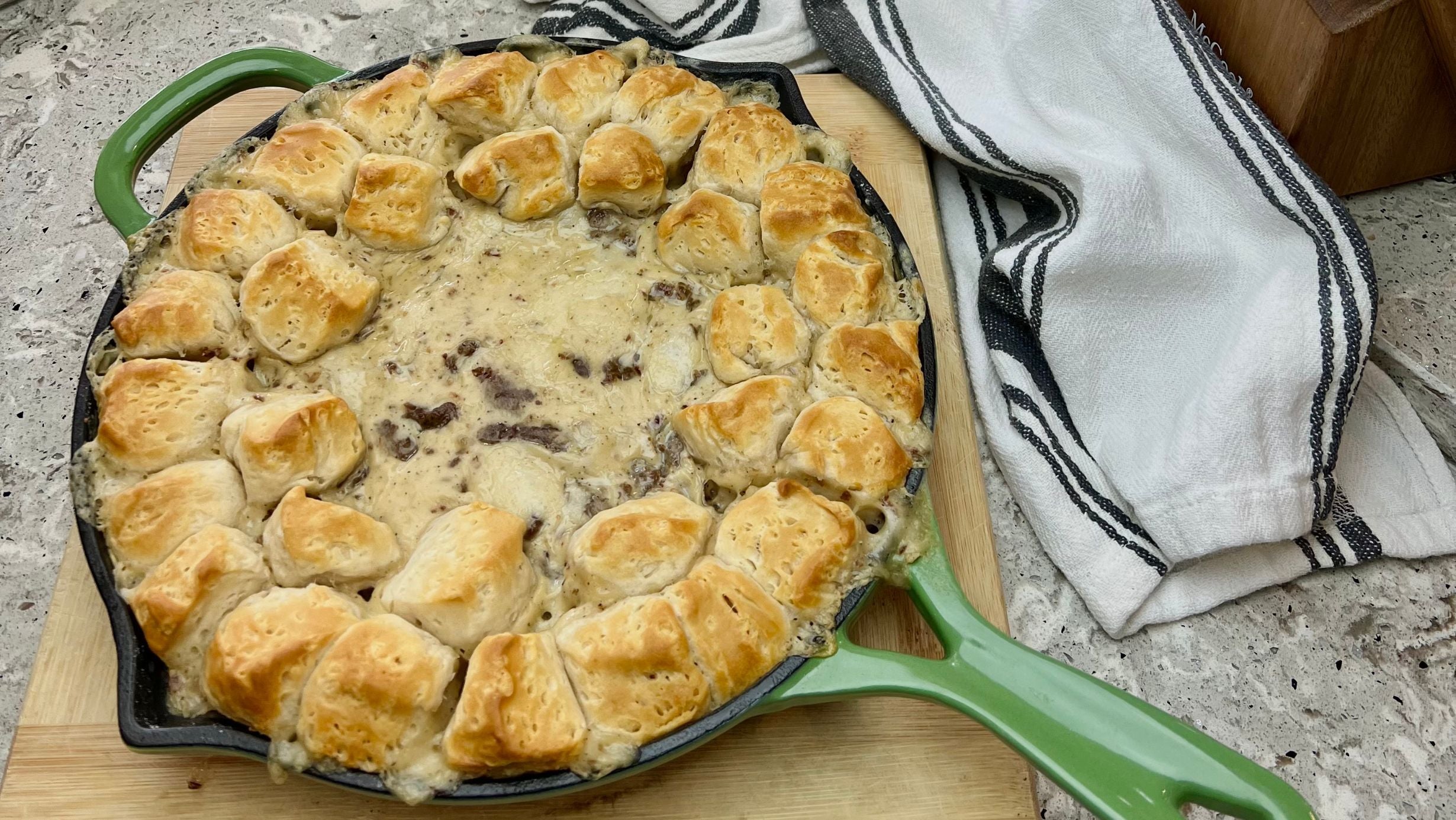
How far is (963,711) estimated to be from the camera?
0.96 meters

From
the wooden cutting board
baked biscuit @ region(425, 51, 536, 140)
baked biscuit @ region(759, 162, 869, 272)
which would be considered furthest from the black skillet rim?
baked biscuit @ region(425, 51, 536, 140)

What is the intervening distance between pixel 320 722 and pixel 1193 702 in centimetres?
96

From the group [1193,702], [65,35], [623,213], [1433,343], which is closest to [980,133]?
[623,213]

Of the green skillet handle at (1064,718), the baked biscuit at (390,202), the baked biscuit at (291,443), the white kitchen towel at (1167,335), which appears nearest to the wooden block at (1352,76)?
the white kitchen towel at (1167,335)

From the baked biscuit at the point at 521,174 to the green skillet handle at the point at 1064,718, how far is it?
62 centimetres

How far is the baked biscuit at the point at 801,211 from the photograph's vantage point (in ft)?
3.90

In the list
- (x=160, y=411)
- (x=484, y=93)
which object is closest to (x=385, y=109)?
(x=484, y=93)

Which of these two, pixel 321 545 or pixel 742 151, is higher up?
pixel 742 151

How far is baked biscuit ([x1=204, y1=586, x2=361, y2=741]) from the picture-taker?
0.92 meters

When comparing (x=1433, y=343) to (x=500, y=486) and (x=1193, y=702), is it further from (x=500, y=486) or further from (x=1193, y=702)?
(x=500, y=486)

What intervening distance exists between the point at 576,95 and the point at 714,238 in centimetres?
27

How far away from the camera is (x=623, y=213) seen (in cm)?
129

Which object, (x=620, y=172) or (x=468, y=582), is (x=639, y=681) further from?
(x=620, y=172)

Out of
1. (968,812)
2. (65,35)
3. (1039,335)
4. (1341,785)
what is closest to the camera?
(968,812)
